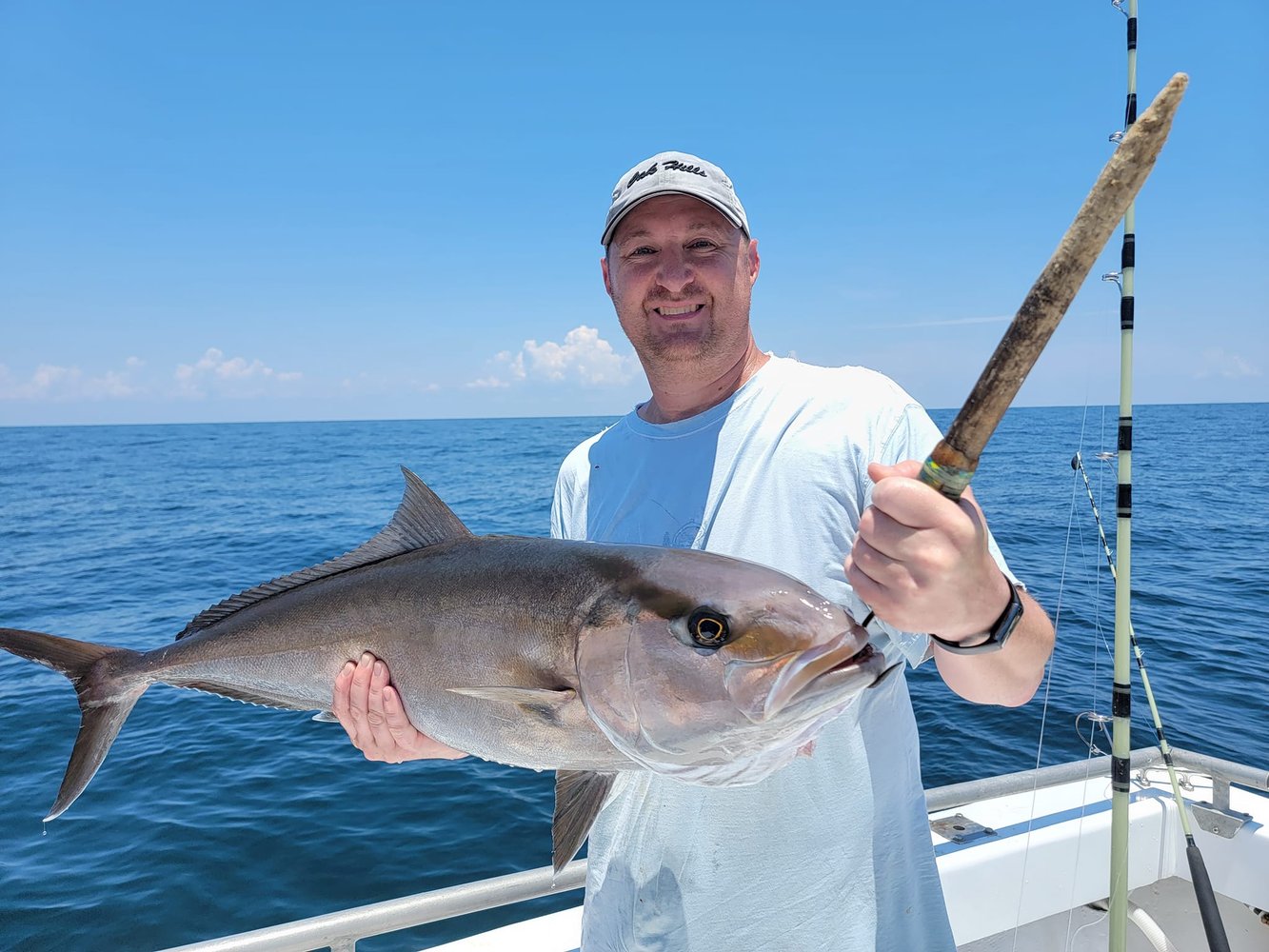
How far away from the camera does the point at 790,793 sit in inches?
75.2

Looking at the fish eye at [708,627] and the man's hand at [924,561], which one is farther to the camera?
the fish eye at [708,627]

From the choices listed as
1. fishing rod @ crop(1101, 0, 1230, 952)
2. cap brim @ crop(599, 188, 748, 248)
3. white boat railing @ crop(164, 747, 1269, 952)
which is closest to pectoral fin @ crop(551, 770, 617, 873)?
white boat railing @ crop(164, 747, 1269, 952)

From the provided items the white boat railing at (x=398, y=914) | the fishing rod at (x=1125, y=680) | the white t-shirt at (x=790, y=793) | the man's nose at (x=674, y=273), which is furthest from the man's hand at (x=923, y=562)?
the fishing rod at (x=1125, y=680)

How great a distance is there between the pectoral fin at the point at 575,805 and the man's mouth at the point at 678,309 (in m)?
1.41

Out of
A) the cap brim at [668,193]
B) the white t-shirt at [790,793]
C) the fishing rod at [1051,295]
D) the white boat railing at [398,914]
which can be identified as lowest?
the white boat railing at [398,914]

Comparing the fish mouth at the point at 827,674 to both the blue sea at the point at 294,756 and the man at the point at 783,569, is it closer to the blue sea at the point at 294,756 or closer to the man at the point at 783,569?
the man at the point at 783,569

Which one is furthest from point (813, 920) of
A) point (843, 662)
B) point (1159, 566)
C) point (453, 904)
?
point (1159, 566)

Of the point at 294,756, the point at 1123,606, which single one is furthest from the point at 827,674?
the point at 294,756

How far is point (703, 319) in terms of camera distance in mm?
2389

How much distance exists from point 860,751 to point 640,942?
77cm

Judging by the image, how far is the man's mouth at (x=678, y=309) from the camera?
241 centimetres

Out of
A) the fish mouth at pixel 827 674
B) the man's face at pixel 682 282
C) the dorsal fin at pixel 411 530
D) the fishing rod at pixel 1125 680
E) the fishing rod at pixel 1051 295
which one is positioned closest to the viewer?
the fishing rod at pixel 1051 295

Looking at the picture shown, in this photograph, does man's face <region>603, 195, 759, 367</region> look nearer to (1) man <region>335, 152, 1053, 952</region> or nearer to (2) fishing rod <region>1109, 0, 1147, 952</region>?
(1) man <region>335, 152, 1053, 952</region>

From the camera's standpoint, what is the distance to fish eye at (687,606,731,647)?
5.08 ft
